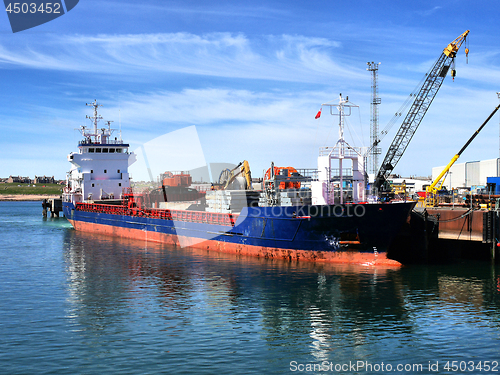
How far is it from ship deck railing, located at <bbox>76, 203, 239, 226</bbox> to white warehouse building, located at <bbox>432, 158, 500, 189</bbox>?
3468 centimetres

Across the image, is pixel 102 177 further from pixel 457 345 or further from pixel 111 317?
pixel 457 345

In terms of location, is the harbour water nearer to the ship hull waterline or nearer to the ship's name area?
the ship hull waterline

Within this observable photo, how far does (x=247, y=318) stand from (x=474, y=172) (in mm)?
54052

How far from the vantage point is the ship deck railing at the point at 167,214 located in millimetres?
32156

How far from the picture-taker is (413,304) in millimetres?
18594

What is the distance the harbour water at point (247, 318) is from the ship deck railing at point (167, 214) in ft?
16.5

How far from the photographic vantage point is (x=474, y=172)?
197ft

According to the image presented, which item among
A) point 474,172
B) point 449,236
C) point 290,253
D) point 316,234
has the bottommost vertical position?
point 290,253

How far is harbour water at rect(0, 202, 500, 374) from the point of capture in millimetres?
12820

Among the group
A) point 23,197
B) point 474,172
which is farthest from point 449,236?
point 23,197

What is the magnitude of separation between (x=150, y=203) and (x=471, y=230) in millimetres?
30677

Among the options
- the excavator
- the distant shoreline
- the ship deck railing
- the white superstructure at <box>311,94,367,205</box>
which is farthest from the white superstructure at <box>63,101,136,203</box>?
the distant shoreline

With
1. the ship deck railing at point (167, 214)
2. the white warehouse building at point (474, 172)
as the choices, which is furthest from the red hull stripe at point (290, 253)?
the white warehouse building at point (474, 172)

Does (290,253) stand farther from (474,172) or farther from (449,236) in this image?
(474,172)
